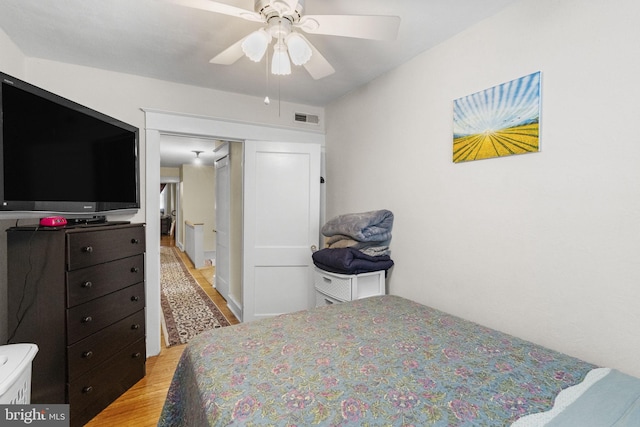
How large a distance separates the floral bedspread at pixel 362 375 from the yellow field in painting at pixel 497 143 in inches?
37.4

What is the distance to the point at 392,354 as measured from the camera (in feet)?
4.01

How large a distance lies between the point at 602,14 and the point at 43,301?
3.04m

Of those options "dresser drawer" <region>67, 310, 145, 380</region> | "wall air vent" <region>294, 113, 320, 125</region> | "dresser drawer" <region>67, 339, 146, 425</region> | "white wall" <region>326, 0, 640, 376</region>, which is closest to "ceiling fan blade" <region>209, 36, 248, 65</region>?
"white wall" <region>326, 0, 640, 376</region>

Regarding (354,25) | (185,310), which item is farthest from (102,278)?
(354,25)

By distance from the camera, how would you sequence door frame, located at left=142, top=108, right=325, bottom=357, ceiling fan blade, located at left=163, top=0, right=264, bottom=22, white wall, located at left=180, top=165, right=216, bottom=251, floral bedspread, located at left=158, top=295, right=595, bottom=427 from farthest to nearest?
1. white wall, located at left=180, top=165, right=216, bottom=251
2. door frame, located at left=142, top=108, right=325, bottom=357
3. ceiling fan blade, located at left=163, top=0, right=264, bottom=22
4. floral bedspread, located at left=158, top=295, right=595, bottom=427

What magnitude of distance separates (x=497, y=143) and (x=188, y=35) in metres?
1.97

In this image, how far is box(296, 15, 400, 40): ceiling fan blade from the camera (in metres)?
1.27

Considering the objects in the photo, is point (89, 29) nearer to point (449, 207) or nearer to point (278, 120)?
point (278, 120)

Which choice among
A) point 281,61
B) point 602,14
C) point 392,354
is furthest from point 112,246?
point 602,14

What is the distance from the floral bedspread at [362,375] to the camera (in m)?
0.86

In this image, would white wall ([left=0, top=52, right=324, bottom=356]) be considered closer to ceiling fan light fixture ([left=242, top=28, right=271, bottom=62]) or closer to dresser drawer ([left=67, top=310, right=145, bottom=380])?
dresser drawer ([left=67, top=310, right=145, bottom=380])

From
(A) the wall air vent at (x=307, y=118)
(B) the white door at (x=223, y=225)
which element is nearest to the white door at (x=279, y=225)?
(A) the wall air vent at (x=307, y=118)

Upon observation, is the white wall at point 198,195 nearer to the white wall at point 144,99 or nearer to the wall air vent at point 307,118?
the white wall at point 144,99

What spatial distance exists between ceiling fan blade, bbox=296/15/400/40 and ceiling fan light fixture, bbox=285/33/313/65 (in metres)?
0.07
